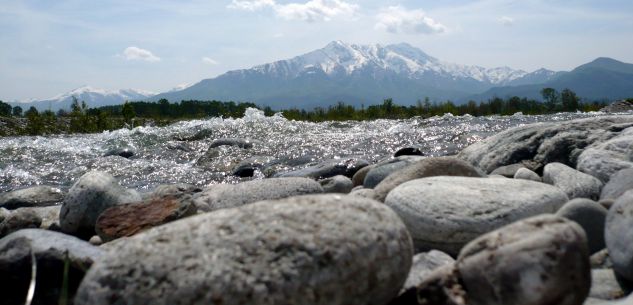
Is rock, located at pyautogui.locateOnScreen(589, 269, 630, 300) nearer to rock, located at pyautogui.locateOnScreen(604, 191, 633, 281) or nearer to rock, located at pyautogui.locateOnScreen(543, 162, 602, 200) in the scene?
rock, located at pyautogui.locateOnScreen(604, 191, 633, 281)

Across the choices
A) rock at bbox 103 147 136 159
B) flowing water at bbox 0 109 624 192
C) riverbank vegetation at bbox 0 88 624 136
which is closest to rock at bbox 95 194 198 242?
flowing water at bbox 0 109 624 192

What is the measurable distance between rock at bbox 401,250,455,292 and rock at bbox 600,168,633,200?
1.96 metres

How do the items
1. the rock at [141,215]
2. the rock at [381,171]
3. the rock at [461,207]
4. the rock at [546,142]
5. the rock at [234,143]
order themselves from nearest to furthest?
the rock at [461,207] → the rock at [141,215] → the rock at [381,171] → the rock at [546,142] → the rock at [234,143]

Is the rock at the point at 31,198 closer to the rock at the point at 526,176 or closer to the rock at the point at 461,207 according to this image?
the rock at the point at 461,207

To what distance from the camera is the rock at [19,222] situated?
20.7ft

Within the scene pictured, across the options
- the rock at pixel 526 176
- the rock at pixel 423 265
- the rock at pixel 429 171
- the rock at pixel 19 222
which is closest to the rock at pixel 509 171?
the rock at pixel 526 176

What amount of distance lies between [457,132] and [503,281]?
1523 centimetres

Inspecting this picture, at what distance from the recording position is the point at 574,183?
539cm

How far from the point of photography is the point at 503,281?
2.45m

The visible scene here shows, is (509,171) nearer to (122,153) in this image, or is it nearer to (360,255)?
(360,255)

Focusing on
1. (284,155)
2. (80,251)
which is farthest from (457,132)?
(80,251)

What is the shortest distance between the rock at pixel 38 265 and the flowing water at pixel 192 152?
24.3 feet

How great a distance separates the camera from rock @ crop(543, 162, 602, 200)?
5254mm

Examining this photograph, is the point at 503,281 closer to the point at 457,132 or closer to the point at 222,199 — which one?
the point at 222,199
